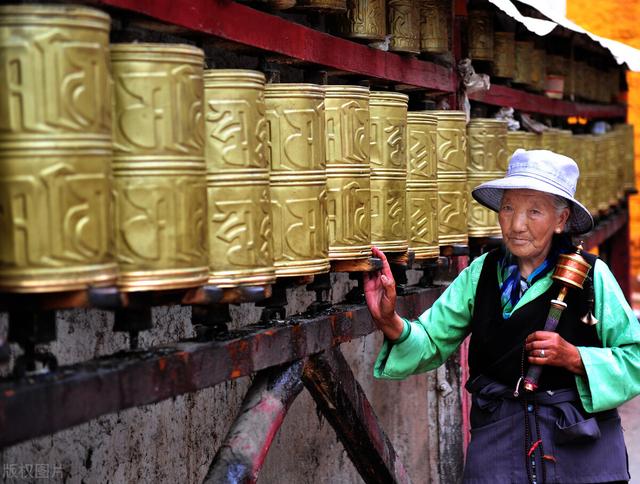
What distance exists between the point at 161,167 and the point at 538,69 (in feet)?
16.5

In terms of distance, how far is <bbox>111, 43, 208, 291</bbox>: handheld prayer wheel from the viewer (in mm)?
2459

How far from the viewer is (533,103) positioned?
725 cm

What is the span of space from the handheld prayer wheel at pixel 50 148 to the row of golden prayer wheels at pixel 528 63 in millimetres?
3766

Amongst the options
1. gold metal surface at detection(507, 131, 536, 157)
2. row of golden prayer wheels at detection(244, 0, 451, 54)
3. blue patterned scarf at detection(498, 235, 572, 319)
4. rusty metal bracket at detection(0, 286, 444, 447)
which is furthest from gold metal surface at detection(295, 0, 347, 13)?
gold metal surface at detection(507, 131, 536, 157)

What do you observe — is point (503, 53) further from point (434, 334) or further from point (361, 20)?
point (434, 334)

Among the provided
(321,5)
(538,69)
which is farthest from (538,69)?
(321,5)

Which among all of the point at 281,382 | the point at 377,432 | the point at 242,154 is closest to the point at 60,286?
the point at 242,154

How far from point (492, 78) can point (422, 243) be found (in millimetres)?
2308

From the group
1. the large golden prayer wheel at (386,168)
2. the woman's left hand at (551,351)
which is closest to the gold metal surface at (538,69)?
the large golden prayer wheel at (386,168)

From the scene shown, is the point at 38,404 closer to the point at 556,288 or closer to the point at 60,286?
the point at 60,286

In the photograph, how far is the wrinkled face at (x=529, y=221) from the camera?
125 inches

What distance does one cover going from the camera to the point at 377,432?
13.6 ft

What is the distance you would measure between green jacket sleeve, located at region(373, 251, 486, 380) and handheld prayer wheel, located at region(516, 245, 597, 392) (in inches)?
10.8

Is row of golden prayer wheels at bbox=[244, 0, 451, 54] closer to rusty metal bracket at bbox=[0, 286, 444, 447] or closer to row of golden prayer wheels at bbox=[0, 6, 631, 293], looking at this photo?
row of golden prayer wheels at bbox=[0, 6, 631, 293]
